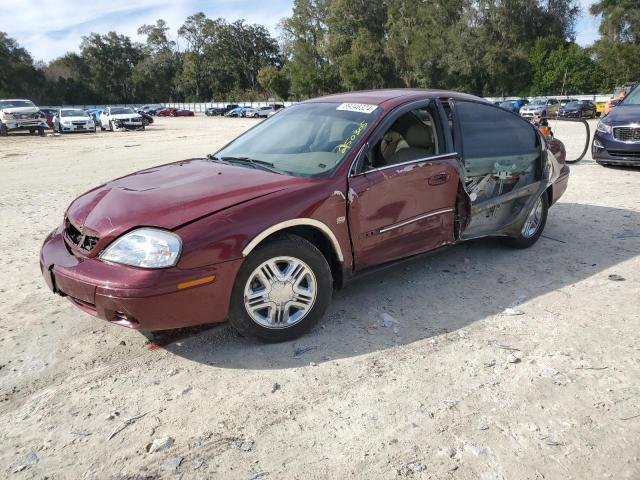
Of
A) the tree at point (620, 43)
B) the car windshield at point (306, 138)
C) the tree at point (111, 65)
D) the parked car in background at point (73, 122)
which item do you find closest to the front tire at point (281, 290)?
the car windshield at point (306, 138)

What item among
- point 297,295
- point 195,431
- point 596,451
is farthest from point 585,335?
point 195,431

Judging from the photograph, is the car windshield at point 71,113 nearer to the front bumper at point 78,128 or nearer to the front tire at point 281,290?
the front bumper at point 78,128

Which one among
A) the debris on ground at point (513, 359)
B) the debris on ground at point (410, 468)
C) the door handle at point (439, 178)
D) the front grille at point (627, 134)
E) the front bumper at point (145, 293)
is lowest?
the debris on ground at point (410, 468)

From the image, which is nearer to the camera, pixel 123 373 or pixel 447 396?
pixel 447 396

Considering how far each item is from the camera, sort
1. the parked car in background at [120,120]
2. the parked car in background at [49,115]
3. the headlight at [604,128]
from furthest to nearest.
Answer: the parked car in background at [49,115] < the parked car in background at [120,120] < the headlight at [604,128]

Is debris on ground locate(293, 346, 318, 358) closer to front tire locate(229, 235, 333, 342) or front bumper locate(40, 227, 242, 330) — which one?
front tire locate(229, 235, 333, 342)

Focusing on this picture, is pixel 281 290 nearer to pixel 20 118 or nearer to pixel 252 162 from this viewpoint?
pixel 252 162

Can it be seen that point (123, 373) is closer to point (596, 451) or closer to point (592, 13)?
point (596, 451)

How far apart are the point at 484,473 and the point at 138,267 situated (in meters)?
2.06

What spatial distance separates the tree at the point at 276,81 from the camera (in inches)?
3140

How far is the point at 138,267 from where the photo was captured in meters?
2.90

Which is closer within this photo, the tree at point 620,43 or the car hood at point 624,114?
the car hood at point 624,114

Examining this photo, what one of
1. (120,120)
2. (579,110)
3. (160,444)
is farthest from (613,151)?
(120,120)

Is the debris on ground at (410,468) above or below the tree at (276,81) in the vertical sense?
below
